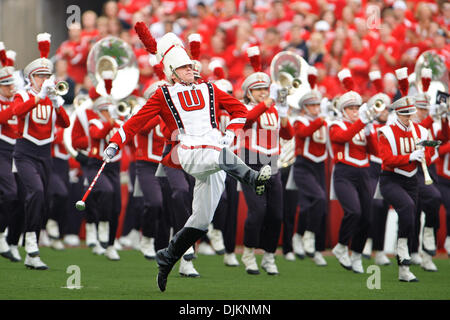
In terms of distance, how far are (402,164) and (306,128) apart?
1.98 m

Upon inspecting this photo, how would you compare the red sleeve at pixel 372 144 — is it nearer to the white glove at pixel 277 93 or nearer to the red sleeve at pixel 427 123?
the red sleeve at pixel 427 123

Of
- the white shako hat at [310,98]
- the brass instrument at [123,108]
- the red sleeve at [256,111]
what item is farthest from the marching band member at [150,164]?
the red sleeve at [256,111]

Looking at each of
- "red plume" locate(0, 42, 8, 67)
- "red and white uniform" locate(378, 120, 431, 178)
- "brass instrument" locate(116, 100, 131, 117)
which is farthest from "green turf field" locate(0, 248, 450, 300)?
"red plume" locate(0, 42, 8, 67)

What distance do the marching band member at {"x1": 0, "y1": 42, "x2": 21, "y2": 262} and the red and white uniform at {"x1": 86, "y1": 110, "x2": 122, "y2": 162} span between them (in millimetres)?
1152

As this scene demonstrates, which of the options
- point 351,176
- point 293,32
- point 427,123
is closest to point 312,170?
point 351,176

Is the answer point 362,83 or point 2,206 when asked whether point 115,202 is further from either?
point 362,83

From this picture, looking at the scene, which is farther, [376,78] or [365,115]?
[376,78]

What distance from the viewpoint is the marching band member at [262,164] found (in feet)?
31.1

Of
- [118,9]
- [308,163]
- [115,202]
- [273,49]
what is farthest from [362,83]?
[118,9]

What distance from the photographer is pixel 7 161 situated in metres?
10.2

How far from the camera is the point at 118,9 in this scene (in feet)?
63.9

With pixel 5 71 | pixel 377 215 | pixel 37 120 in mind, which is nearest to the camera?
pixel 37 120

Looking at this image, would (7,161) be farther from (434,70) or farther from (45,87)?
(434,70)

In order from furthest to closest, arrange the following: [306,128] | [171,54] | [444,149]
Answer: [444,149], [306,128], [171,54]
